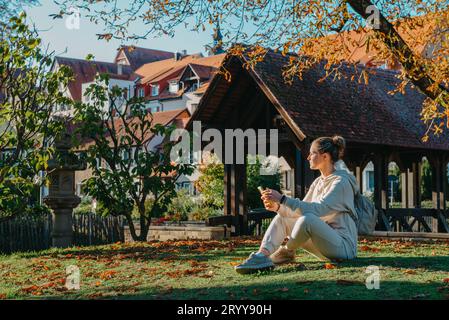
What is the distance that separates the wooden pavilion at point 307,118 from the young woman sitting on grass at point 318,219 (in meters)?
7.55

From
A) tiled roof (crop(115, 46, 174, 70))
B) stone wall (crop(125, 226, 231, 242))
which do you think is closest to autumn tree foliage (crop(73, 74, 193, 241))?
stone wall (crop(125, 226, 231, 242))

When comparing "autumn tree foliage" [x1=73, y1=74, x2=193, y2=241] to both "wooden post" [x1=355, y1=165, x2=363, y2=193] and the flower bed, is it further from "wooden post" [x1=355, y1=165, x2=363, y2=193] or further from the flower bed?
"wooden post" [x1=355, y1=165, x2=363, y2=193]

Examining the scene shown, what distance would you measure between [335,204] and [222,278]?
155cm

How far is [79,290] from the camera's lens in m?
7.84

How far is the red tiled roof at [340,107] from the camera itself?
654 inches

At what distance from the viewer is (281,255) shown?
8.29m

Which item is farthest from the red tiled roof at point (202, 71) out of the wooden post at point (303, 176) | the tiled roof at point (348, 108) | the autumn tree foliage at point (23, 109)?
the autumn tree foliage at point (23, 109)

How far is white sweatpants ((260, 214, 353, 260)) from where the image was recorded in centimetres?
762

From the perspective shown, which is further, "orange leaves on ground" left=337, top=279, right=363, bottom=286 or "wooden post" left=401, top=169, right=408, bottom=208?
"wooden post" left=401, top=169, right=408, bottom=208

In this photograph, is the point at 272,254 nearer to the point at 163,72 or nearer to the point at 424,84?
the point at 424,84

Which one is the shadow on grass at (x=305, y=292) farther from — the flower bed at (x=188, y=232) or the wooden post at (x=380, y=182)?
the wooden post at (x=380, y=182)

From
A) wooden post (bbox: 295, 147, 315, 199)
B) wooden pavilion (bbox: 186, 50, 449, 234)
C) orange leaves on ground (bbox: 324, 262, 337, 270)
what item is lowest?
orange leaves on ground (bbox: 324, 262, 337, 270)

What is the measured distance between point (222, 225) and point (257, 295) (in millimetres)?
11839
